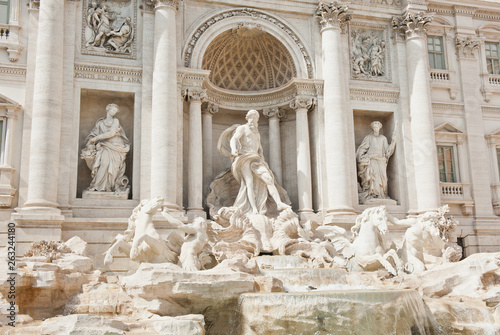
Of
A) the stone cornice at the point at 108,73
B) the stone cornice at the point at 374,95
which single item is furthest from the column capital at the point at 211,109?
the stone cornice at the point at 374,95

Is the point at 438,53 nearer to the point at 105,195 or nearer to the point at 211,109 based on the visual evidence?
the point at 211,109

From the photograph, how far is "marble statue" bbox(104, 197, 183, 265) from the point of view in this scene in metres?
14.1

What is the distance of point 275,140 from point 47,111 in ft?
27.6

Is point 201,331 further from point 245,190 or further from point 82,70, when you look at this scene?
point 82,70

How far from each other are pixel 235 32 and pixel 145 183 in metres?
6.84

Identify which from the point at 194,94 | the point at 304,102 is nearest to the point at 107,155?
the point at 194,94

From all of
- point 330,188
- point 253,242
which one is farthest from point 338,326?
point 330,188

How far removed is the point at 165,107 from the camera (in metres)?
18.0

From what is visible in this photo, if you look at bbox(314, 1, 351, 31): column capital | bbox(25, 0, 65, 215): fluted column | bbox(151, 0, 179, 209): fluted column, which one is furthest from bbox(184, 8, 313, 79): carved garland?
bbox(25, 0, 65, 215): fluted column

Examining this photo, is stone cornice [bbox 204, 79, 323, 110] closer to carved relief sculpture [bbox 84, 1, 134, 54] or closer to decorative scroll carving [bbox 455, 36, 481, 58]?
carved relief sculpture [bbox 84, 1, 134, 54]

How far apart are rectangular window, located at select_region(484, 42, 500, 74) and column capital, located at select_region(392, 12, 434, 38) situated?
391cm

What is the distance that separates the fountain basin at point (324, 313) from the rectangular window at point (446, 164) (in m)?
11.8

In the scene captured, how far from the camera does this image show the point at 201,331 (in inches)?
397

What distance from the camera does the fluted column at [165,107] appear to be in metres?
17.6
